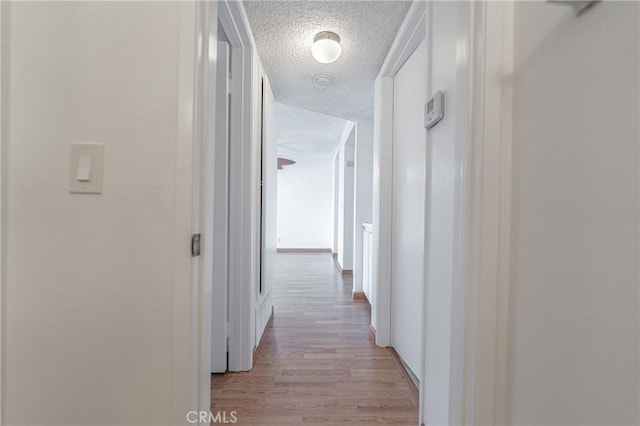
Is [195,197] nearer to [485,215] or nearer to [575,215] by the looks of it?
[485,215]

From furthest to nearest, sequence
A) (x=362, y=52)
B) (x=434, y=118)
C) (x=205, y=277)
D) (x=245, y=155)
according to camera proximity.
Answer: (x=362, y=52)
(x=245, y=155)
(x=434, y=118)
(x=205, y=277)

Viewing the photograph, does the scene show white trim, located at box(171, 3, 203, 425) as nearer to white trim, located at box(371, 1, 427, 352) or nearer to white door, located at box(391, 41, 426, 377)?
white door, located at box(391, 41, 426, 377)

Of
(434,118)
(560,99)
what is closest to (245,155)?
(434,118)

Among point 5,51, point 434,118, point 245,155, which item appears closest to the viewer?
point 5,51

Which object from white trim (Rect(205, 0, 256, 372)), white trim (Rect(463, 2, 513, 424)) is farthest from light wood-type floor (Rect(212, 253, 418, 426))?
white trim (Rect(463, 2, 513, 424))

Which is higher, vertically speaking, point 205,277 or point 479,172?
point 479,172

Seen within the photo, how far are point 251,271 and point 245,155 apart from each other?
741 millimetres

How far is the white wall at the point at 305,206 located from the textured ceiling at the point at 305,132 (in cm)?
97

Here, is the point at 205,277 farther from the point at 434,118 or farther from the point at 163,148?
the point at 434,118

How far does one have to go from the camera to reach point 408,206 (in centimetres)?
184

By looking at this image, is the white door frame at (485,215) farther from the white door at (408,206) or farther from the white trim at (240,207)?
the white trim at (240,207)

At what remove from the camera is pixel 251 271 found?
1839 millimetres

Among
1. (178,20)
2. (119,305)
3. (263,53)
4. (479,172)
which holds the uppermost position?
(263,53)

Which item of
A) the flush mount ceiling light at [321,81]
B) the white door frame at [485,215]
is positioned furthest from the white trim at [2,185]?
the flush mount ceiling light at [321,81]
